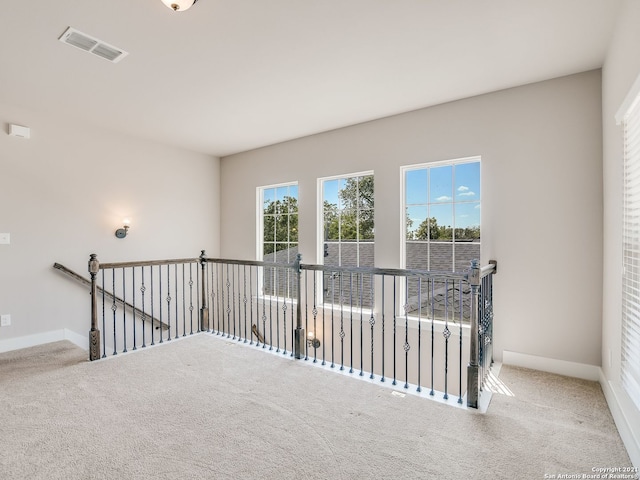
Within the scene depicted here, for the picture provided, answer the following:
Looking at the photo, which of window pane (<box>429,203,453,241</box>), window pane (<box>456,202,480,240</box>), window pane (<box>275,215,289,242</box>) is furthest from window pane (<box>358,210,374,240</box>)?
window pane (<box>275,215,289,242</box>)

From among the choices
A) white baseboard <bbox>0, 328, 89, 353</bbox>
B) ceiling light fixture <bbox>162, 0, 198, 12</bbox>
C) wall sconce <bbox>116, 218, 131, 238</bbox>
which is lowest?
white baseboard <bbox>0, 328, 89, 353</bbox>

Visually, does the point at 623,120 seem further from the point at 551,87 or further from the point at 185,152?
the point at 185,152

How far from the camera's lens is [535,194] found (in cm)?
309

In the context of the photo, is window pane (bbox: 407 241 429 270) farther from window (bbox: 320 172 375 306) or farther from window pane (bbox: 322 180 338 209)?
window pane (bbox: 322 180 338 209)

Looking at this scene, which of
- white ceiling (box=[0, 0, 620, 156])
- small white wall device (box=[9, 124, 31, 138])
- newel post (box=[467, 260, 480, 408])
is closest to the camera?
white ceiling (box=[0, 0, 620, 156])

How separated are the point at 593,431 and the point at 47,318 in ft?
17.4

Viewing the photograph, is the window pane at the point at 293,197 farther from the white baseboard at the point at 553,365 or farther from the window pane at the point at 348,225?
the white baseboard at the point at 553,365

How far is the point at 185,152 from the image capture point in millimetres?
5445

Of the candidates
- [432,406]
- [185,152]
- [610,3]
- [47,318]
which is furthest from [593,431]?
[185,152]

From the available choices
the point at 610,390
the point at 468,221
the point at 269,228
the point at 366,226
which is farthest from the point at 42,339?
the point at 610,390

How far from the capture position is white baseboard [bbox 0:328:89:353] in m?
3.65

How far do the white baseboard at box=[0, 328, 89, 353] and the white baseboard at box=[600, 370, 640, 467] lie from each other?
16.9 feet

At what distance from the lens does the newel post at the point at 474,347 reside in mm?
2270

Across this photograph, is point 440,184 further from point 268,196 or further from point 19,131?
point 19,131
